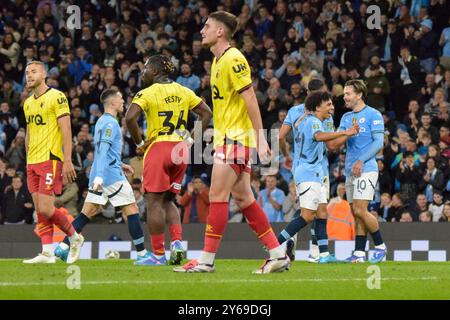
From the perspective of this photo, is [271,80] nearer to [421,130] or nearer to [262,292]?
[421,130]

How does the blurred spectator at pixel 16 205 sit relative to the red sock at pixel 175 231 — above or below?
below

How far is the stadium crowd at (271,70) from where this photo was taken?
18.0 metres

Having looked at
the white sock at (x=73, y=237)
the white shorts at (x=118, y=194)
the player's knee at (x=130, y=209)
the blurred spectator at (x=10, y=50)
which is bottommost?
the white sock at (x=73, y=237)

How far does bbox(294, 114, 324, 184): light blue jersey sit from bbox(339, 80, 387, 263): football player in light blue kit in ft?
1.59

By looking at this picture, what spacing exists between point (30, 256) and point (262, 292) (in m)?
10.8

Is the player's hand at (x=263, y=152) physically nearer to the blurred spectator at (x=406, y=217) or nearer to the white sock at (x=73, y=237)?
the white sock at (x=73, y=237)

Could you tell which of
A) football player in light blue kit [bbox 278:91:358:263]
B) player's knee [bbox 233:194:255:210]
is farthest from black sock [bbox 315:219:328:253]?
player's knee [bbox 233:194:255:210]

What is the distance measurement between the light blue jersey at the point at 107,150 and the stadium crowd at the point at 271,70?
210 inches

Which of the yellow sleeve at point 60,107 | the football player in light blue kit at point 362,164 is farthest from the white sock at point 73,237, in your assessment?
the football player in light blue kit at point 362,164

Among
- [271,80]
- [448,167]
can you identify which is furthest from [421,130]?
[271,80]

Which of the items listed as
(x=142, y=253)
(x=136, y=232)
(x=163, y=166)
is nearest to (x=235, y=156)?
(x=163, y=166)

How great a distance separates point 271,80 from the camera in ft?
66.9

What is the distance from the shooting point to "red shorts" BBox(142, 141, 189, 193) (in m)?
11.2

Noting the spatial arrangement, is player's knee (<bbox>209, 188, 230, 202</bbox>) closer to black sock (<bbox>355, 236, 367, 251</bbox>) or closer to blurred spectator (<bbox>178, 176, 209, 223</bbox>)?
black sock (<bbox>355, 236, 367, 251</bbox>)
